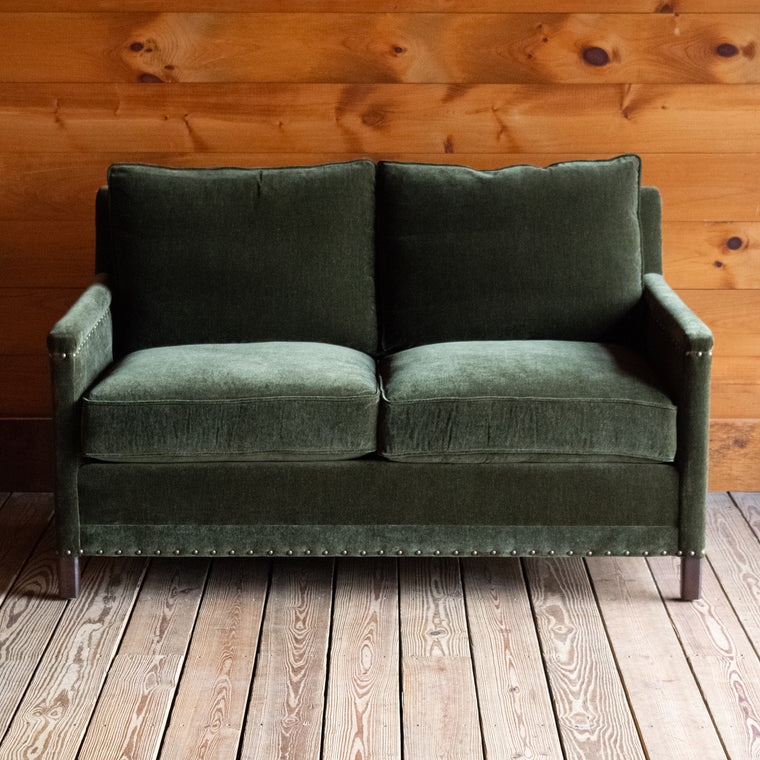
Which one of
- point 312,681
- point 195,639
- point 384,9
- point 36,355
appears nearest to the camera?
point 312,681

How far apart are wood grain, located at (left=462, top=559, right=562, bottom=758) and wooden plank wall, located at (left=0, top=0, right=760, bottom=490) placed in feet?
3.75

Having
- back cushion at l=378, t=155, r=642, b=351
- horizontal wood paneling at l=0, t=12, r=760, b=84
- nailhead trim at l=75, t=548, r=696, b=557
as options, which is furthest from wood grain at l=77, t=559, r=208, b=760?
horizontal wood paneling at l=0, t=12, r=760, b=84

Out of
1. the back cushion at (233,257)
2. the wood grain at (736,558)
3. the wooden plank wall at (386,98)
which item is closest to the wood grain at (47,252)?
the wooden plank wall at (386,98)

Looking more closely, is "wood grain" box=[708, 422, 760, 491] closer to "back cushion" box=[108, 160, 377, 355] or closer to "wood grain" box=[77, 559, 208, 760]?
"back cushion" box=[108, 160, 377, 355]

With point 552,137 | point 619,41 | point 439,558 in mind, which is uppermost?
point 619,41

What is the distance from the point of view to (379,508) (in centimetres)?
218

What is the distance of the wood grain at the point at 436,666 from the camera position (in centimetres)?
171

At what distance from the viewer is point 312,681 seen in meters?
1.90

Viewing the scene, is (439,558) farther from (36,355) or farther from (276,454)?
(36,355)

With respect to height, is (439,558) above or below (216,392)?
below

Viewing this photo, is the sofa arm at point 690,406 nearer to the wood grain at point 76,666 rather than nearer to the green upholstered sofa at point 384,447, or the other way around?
the green upholstered sofa at point 384,447

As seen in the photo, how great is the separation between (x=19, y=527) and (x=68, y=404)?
694 mm

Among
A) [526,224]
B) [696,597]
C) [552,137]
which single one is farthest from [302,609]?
[552,137]

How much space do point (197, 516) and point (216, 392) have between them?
0.29 m
